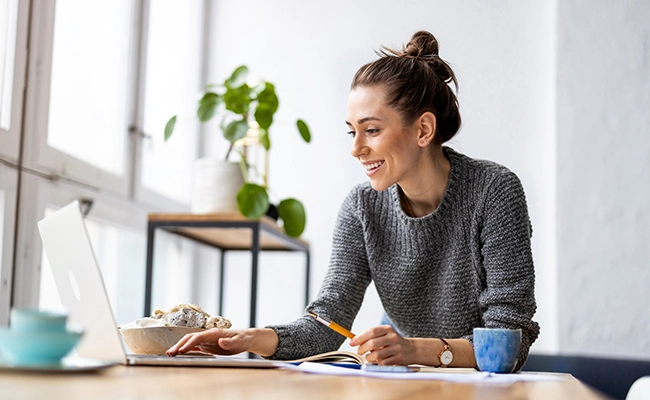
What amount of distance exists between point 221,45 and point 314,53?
1.43ft

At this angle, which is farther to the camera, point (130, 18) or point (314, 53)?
point (314, 53)

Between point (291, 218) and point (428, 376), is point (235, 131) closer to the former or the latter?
point (291, 218)

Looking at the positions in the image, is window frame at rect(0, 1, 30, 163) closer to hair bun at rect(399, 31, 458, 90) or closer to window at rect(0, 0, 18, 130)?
window at rect(0, 0, 18, 130)

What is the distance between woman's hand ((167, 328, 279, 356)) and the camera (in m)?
1.13

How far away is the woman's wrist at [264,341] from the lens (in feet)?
4.12

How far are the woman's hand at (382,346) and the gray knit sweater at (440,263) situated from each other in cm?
26

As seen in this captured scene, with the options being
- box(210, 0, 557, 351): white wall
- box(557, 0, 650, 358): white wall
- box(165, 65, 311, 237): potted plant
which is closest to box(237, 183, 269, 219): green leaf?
box(165, 65, 311, 237): potted plant

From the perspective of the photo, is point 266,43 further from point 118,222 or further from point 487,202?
point 487,202

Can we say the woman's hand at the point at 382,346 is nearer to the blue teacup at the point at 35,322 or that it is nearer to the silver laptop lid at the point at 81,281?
the silver laptop lid at the point at 81,281

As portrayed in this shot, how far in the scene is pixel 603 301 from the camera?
2889 millimetres

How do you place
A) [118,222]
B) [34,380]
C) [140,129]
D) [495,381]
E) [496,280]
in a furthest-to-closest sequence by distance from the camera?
[140,129] < [118,222] < [496,280] < [495,381] < [34,380]

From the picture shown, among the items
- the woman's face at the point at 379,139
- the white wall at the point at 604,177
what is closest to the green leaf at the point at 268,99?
the woman's face at the point at 379,139

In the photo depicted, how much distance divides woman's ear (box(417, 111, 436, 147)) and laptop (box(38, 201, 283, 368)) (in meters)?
0.78

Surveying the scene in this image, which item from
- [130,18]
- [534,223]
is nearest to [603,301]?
[534,223]
